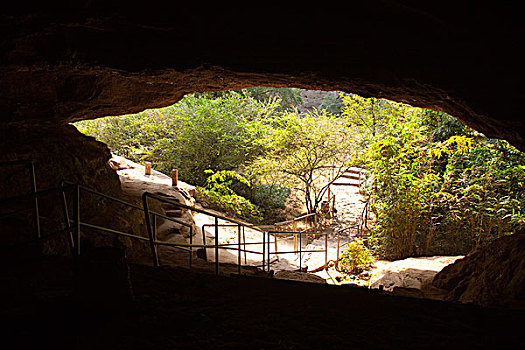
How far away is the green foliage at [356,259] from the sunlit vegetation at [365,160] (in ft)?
0.20

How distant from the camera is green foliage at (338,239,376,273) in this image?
7902 millimetres

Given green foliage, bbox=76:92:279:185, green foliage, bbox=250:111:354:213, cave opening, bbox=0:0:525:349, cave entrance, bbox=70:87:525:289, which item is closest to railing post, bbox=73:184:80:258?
cave opening, bbox=0:0:525:349

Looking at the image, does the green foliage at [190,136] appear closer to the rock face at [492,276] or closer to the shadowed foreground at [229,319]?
the rock face at [492,276]

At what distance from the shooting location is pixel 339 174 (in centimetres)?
1561

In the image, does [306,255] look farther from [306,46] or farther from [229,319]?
[229,319]

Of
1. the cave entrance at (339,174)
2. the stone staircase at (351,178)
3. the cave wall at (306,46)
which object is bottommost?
the stone staircase at (351,178)

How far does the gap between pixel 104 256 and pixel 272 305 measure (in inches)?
51.3

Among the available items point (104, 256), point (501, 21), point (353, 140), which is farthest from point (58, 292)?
point (353, 140)

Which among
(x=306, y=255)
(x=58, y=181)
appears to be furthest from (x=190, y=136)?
(x=58, y=181)

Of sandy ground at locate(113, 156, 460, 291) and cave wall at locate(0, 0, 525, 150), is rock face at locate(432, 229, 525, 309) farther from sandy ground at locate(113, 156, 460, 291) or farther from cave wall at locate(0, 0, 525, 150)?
cave wall at locate(0, 0, 525, 150)

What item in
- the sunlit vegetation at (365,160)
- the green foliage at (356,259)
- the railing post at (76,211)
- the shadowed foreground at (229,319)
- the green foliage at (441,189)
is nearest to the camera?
the shadowed foreground at (229,319)

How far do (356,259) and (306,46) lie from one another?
6.17m

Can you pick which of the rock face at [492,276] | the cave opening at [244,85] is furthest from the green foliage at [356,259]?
the cave opening at [244,85]

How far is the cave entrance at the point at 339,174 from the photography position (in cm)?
737
